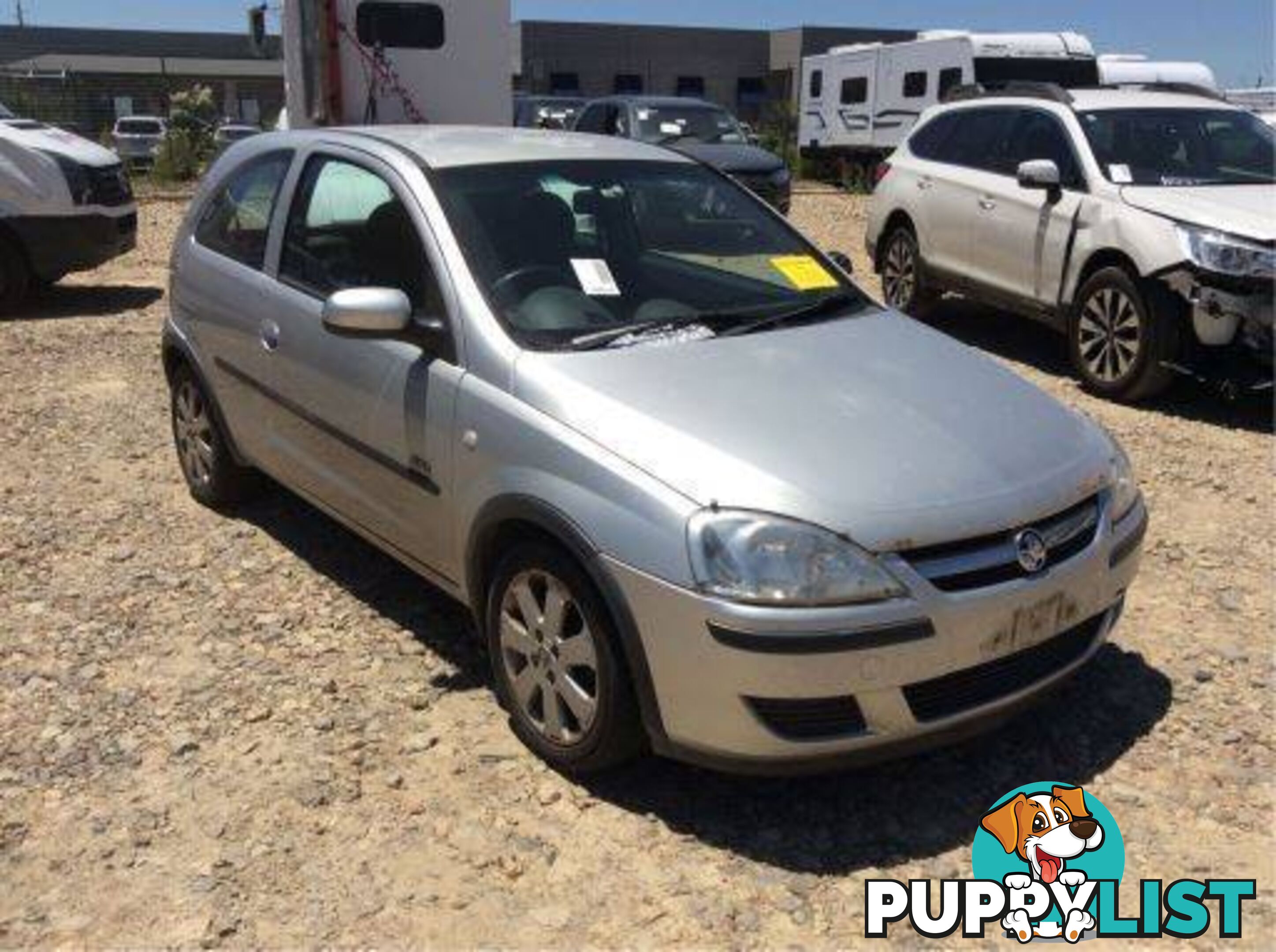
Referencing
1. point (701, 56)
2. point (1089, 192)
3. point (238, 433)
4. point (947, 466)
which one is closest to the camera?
point (947, 466)

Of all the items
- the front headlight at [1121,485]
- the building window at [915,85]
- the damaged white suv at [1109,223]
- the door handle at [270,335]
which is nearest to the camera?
the front headlight at [1121,485]

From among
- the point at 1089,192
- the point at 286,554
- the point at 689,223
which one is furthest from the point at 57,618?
the point at 1089,192

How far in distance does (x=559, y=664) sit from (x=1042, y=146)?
19.4 ft

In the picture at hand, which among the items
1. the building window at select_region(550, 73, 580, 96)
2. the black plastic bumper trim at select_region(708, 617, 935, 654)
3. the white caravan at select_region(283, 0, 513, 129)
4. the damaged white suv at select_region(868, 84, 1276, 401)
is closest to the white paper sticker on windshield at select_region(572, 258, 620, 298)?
the black plastic bumper trim at select_region(708, 617, 935, 654)

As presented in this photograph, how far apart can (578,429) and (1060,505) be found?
47.8 inches

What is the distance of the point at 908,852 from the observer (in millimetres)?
3037

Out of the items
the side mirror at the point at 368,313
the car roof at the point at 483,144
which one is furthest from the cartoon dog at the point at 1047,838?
the car roof at the point at 483,144

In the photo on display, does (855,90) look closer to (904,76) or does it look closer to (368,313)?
(904,76)

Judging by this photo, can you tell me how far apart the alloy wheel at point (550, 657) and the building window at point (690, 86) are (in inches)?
1907

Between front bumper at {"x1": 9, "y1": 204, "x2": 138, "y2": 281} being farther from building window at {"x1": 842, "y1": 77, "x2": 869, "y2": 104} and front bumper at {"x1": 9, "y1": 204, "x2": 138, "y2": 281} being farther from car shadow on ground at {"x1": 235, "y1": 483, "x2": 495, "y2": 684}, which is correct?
building window at {"x1": 842, "y1": 77, "x2": 869, "y2": 104}

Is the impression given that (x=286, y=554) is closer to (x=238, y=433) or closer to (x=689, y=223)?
(x=238, y=433)

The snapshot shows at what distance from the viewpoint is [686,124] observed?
14.5m

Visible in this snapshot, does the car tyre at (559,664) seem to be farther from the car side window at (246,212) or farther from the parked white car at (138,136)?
the parked white car at (138,136)

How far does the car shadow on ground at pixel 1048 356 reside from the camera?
6.86 metres
